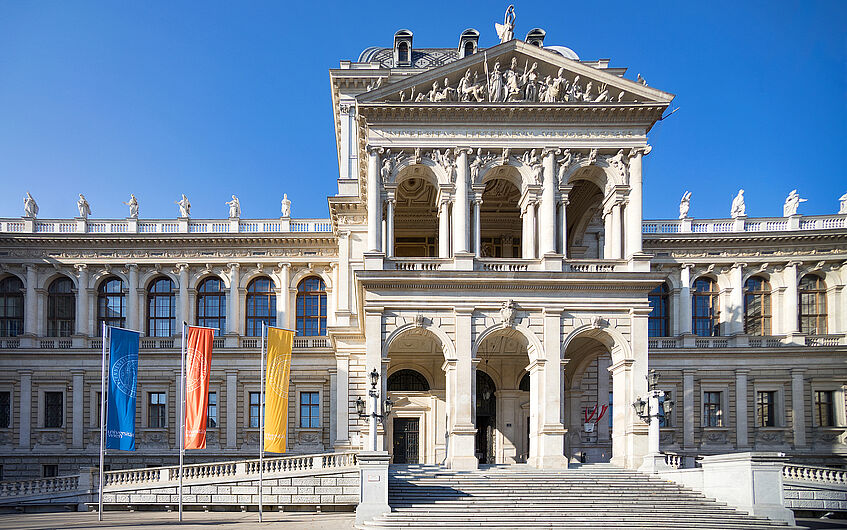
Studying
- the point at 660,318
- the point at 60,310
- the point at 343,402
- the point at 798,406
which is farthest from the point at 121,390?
the point at 798,406

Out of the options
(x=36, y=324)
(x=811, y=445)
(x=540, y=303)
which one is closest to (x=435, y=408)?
(x=540, y=303)

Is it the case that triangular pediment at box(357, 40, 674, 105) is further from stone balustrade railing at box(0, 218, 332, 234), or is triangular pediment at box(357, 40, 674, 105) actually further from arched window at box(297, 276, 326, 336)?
arched window at box(297, 276, 326, 336)

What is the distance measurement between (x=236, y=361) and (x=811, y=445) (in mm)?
Answer: 35634

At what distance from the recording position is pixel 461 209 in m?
31.4

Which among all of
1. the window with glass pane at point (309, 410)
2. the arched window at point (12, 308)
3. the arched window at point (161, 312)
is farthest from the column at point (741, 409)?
the arched window at point (12, 308)

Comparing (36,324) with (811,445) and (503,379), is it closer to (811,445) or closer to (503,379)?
(503,379)

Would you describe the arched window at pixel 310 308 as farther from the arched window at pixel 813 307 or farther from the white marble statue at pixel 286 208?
the arched window at pixel 813 307

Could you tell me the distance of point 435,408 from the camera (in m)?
37.5

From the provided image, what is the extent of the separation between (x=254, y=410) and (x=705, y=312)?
96.4 feet

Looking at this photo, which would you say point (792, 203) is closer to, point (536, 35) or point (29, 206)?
point (536, 35)

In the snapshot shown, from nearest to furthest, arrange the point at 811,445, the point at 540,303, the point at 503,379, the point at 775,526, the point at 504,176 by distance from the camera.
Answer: the point at 775,526
the point at 540,303
the point at 504,176
the point at 503,379
the point at 811,445

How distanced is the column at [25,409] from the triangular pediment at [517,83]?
99.1 feet

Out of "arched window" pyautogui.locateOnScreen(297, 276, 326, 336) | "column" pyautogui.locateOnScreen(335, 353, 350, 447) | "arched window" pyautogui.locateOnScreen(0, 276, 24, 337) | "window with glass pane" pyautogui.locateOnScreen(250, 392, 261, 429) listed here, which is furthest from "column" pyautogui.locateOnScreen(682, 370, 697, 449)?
"arched window" pyautogui.locateOnScreen(0, 276, 24, 337)

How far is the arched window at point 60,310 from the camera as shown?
151ft
